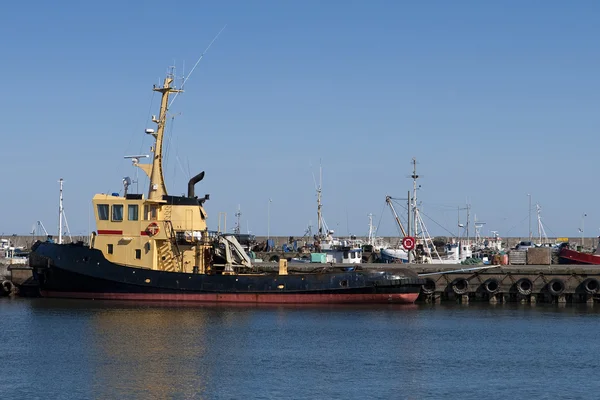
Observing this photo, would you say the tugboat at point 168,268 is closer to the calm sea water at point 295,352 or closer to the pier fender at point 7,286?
the calm sea water at point 295,352

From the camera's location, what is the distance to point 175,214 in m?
44.5

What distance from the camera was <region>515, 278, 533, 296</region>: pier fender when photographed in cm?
4584

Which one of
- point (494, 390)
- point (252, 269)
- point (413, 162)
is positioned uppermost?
point (413, 162)

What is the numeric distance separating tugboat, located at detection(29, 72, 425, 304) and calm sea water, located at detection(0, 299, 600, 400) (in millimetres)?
1227

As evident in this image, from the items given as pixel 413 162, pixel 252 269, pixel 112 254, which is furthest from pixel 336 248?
pixel 112 254

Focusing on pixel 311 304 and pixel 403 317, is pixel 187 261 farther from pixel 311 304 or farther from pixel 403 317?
pixel 403 317

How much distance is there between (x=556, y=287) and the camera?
150 feet

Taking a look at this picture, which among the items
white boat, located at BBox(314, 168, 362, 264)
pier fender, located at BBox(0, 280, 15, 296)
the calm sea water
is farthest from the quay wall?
the calm sea water

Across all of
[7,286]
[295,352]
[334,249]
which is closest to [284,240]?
[334,249]

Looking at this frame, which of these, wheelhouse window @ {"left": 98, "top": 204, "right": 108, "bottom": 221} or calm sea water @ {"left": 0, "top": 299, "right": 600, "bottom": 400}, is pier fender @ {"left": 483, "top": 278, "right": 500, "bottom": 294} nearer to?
calm sea water @ {"left": 0, "top": 299, "right": 600, "bottom": 400}

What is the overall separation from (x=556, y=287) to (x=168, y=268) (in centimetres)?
1903

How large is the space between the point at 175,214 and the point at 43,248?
22.4 feet

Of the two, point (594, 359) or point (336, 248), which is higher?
point (336, 248)

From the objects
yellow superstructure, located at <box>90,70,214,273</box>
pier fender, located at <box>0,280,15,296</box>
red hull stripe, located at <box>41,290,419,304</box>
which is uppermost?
yellow superstructure, located at <box>90,70,214,273</box>
